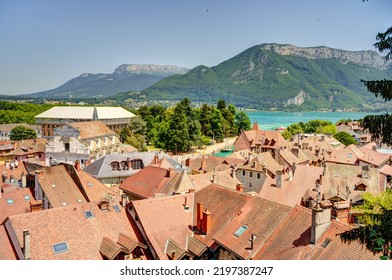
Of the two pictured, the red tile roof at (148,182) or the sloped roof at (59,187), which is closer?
the sloped roof at (59,187)

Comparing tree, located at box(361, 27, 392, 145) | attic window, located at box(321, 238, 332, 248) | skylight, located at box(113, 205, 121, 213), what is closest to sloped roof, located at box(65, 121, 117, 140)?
skylight, located at box(113, 205, 121, 213)

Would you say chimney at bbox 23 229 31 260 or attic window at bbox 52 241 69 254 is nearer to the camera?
chimney at bbox 23 229 31 260

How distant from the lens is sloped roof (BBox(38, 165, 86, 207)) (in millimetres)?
16047

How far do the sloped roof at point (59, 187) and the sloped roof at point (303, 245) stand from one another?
10.00 meters

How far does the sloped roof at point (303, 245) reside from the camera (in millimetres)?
8051

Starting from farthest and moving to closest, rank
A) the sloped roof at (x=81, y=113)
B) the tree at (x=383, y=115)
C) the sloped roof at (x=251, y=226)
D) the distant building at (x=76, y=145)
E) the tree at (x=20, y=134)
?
1. the sloped roof at (x=81, y=113)
2. the tree at (x=20, y=134)
3. the distant building at (x=76, y=145)
4. the sloped roof at (x=251, y=226)
5. the tree at (x=383, y=115)

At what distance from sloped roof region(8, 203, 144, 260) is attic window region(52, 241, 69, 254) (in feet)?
0.27

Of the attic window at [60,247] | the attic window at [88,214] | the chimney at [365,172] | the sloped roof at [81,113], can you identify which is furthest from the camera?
the sloped roof at [81,113]

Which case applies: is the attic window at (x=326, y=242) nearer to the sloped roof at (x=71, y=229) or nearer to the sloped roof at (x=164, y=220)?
the sloped roof at (x=164, y=220)

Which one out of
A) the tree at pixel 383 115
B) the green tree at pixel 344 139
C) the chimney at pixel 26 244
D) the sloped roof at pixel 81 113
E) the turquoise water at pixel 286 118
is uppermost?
the tree at pixel 383 115

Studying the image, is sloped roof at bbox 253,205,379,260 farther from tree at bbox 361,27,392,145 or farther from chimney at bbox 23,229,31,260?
chimney at bbox 23,229,31,260

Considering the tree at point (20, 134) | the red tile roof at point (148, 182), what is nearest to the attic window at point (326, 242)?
the red tile roof at point (148, 182)

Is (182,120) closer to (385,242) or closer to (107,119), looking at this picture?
(107,119)
